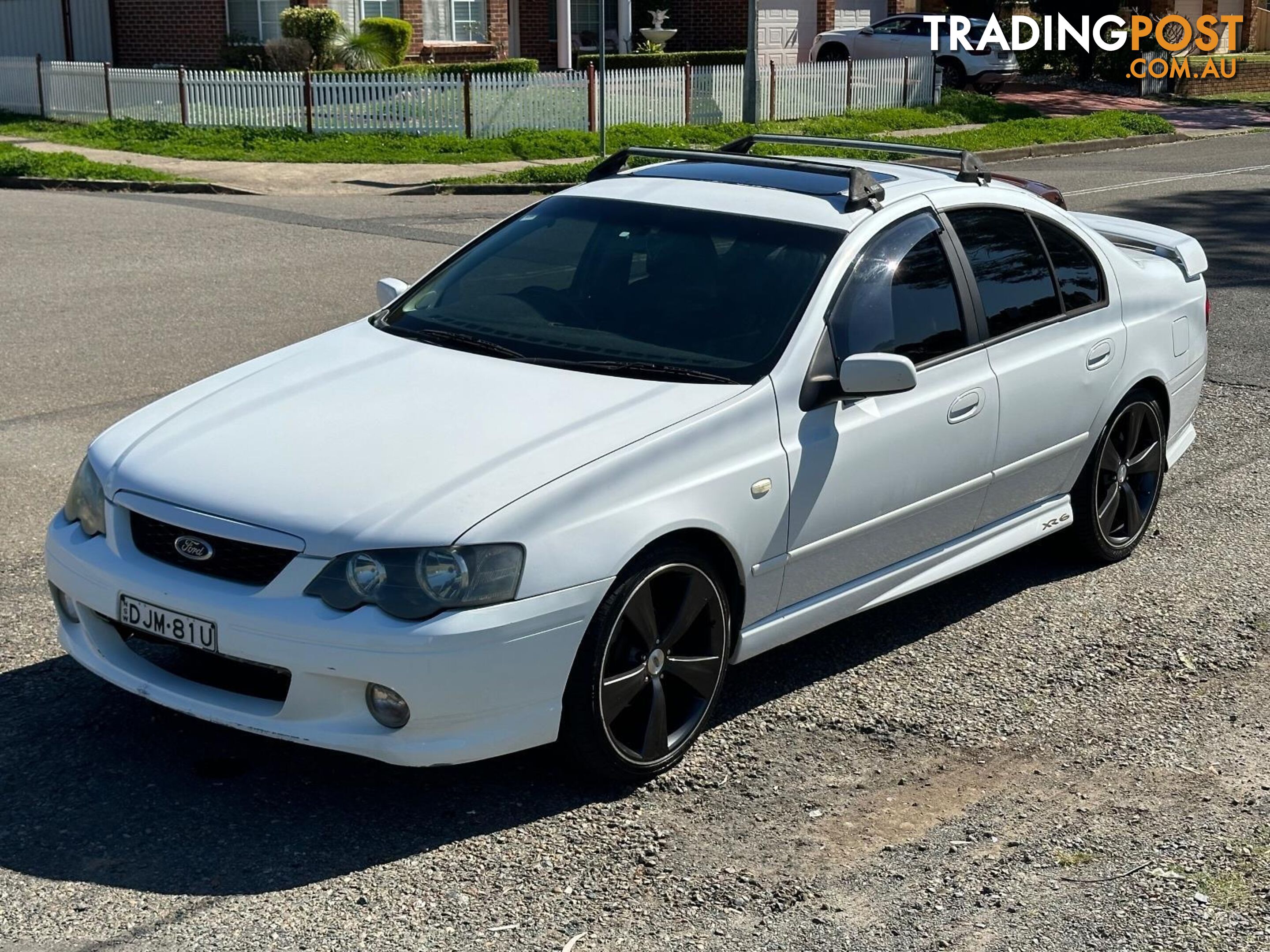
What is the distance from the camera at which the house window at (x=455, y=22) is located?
31859 mm

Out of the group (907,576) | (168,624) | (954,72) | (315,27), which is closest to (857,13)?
(954,72)

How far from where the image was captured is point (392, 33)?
96.5 feet

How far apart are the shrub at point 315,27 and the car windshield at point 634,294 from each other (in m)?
23.7

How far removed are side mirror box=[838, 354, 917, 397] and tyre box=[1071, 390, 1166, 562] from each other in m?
1.74

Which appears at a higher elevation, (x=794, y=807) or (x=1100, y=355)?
(x=1100, y=355)

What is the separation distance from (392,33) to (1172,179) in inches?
581

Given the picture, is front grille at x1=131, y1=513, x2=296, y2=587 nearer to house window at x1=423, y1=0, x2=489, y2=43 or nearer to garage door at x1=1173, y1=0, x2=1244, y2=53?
house window at x1=423, y1=0, x2=489, y2=43

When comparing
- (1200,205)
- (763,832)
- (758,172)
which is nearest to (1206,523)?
(758,172)

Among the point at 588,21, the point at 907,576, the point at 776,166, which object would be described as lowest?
the point at 907,576

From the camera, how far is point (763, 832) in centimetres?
443

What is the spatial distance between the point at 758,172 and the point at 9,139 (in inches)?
803

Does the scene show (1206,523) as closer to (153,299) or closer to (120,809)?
(120,809)

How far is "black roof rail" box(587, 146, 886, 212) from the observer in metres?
5.59
